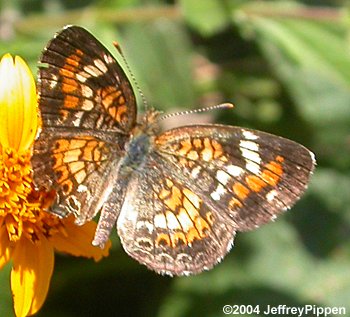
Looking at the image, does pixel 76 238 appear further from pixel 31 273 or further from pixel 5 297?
pixel 5 297

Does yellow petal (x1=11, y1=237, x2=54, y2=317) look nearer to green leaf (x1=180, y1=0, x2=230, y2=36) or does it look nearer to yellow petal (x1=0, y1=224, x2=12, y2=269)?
yellow petal (x1=0, y1=224, x2=12, y2=269)

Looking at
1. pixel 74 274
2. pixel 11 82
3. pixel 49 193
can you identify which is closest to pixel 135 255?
pixel 49 193

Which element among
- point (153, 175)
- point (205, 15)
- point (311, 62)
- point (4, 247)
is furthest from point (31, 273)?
point (311, 62)

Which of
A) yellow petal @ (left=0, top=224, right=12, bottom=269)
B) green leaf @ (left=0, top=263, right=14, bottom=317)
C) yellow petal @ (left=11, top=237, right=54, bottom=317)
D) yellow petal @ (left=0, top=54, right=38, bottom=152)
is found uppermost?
yellow petal @ (left=0, top=54, right=38, bottom=152)

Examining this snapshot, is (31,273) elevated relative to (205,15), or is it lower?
lower

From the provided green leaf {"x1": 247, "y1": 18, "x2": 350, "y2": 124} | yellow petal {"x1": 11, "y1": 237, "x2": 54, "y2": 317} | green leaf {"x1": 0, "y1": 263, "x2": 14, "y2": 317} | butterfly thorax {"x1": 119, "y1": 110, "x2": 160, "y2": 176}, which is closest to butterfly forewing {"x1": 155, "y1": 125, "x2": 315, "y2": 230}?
butterfly thorax {"x1": 119, "y1": 110, "x2": 160, "y2": 176}

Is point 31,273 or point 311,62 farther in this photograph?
point 311,62

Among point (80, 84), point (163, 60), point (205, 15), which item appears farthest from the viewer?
point (163, 60)
